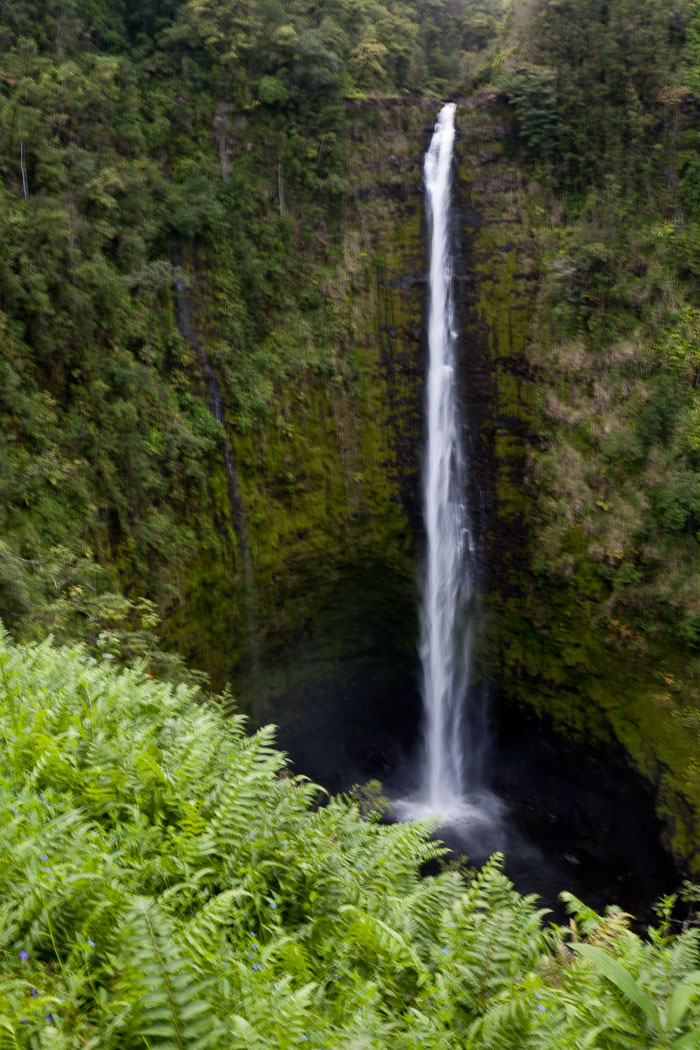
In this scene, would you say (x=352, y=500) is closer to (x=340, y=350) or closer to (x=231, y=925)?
(x=340, y=350)

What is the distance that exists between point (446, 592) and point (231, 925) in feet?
41.8

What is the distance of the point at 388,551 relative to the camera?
1542 centimetres

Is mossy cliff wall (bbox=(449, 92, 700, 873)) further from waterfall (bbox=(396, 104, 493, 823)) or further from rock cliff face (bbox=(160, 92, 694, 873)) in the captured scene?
waterfall (bbox=(396, 104, 493, 823))

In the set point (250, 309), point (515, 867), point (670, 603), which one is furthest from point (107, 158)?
point (515, 867)

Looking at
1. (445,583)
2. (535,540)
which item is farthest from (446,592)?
(535,540)

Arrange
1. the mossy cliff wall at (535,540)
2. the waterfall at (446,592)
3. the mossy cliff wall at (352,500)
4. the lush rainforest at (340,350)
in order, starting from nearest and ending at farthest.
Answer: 1. the lush rainforest at (340,350)
2. the mossy cliff wall at (535,540)
3. the mossy cliff wall at (352,500)
4. the waterfall at (446,592)

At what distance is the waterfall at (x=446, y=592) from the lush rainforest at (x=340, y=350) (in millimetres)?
434

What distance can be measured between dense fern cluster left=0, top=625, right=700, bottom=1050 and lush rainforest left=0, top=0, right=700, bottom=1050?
25.7 inches

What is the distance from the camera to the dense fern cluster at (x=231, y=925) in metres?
1.81

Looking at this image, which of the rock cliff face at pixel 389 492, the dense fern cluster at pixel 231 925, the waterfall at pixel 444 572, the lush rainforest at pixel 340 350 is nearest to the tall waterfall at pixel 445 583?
the waterfall at pixel 444 572

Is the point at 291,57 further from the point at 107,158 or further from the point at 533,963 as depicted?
the point at 533,963

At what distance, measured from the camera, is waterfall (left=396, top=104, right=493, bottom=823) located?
583 inches

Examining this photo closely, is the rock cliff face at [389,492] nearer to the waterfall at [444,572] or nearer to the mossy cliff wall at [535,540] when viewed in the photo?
the mossy cliff wall at [535,540]

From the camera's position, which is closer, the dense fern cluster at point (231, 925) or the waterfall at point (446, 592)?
the dense fern cluster at point (231, 925)
